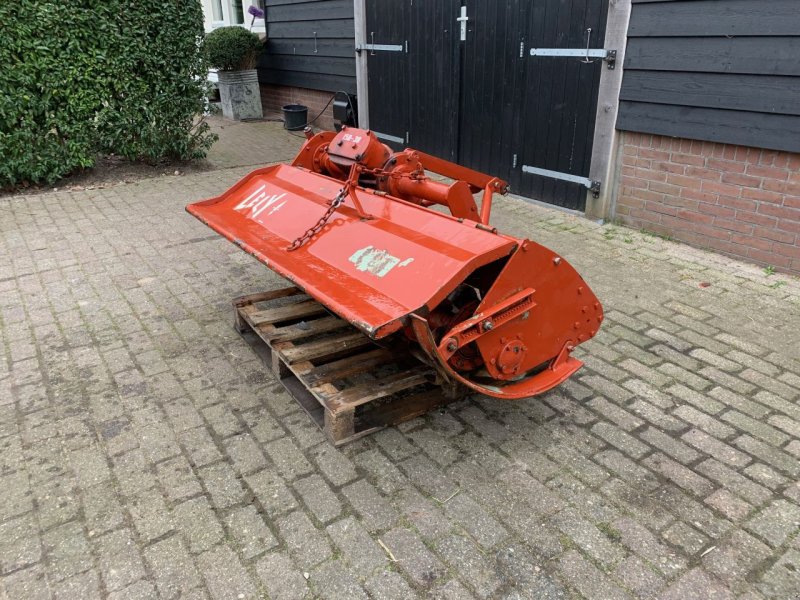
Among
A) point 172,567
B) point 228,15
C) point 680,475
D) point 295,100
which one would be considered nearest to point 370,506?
point 172,567

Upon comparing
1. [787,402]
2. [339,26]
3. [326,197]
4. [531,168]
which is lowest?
[787,402]

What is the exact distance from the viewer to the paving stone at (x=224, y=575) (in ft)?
7.17

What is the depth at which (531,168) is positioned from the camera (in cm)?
655

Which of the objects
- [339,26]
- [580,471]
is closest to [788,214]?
[580,471]

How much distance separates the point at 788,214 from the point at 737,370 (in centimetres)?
180

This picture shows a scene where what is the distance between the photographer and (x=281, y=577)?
7.39ft

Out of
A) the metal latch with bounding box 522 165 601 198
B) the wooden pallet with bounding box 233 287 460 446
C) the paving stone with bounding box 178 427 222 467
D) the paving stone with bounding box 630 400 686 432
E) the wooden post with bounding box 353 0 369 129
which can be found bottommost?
the paving stone with bounding box 630 400 686 432

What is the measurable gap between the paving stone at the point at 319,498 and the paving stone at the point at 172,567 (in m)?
0.50

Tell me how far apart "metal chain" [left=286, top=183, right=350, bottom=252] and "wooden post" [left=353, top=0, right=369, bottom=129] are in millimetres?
5919

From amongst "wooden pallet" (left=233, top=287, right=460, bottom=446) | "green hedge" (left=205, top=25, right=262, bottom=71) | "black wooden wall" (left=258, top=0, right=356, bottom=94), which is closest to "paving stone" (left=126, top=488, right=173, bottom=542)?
"wooden pallet" (left=233, top=287, right=460, bottom=446)

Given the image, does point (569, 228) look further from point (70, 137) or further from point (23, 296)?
point (70, 137)

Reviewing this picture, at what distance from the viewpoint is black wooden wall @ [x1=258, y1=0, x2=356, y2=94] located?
30.1ft

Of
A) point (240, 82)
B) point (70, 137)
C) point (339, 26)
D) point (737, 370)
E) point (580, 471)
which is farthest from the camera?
point (240, 82)

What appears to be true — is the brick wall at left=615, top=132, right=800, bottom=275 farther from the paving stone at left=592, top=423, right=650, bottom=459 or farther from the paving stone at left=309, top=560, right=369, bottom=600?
the paving stone at left=309, top=560, right=369, bottom=600
